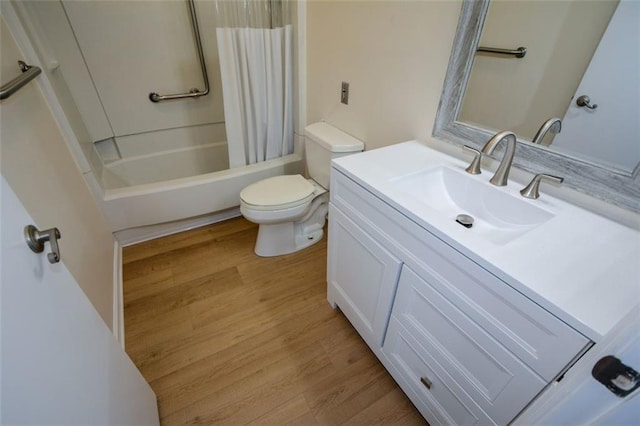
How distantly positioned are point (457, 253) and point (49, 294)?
36.1 inches

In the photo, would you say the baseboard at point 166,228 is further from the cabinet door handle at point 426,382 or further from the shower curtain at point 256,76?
the cabinet door handle at point 426,382

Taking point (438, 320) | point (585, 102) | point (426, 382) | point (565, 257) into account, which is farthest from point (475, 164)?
point (426, 382)

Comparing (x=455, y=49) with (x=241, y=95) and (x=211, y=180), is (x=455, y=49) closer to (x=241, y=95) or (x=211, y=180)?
(x=241, y=95)

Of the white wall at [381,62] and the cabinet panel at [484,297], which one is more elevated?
the white wall at [381,62]

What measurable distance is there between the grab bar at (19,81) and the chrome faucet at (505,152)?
1477mm

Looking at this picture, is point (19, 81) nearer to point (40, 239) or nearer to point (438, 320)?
point (40, 239)

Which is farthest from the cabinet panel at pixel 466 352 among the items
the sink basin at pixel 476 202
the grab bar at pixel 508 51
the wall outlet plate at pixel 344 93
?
the wall outlet plate at pixel 344 93

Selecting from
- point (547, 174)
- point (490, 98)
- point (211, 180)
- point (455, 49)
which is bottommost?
point (211, 180)

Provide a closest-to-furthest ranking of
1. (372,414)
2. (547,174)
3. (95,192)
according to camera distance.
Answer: (547,174)
(372,414)
(95,192)

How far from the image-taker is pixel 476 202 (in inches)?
40.3

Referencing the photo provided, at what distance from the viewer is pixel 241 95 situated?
1.84m

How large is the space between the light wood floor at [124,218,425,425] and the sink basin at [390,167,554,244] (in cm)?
79

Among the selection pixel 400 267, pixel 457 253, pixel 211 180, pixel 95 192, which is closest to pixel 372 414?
pixel 400 267

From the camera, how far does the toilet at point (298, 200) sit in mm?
1620
